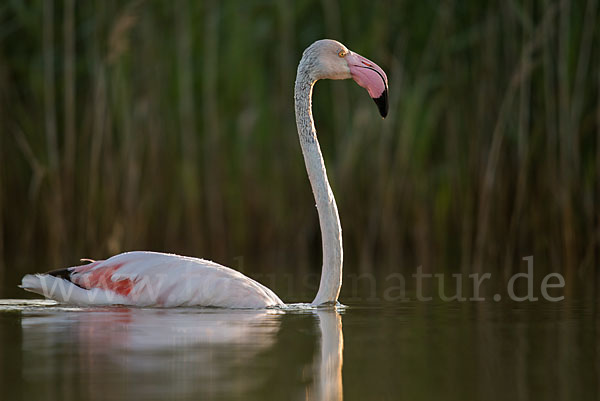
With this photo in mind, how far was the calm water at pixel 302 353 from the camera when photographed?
3605 millimetres

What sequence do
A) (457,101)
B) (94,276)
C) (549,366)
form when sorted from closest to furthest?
(549,366), (94,276), (457,101)

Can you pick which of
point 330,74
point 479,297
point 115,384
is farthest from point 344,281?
point 115,384

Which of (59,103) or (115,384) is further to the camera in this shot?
(59,103)

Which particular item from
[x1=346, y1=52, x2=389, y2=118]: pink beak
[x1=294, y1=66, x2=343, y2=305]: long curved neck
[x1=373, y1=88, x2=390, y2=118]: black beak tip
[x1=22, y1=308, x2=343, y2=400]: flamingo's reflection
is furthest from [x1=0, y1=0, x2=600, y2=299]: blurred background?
[x1=22, y1=308, x2=343, y2=400]: flamingo's reflection

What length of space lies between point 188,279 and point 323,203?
0.99m

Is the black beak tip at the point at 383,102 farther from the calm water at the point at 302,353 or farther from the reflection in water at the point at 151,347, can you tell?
the reflection in water at the point at 151,347

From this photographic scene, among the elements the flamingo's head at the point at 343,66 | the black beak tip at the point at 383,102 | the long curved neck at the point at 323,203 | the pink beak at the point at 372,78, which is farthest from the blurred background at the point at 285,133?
the black beak tip at the point at 383,102

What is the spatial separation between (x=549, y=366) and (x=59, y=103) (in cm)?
733

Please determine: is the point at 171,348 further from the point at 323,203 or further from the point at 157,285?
the point at 323,203

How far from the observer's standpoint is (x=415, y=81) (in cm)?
998

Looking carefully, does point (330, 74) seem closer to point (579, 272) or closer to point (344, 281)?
point (344, 281)

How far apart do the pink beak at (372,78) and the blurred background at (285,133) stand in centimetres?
300

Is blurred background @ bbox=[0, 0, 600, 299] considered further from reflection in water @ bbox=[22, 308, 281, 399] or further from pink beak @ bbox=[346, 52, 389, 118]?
reflection in water @ bbox=[22, 308, 281, 399]

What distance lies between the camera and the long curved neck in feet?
20.5
